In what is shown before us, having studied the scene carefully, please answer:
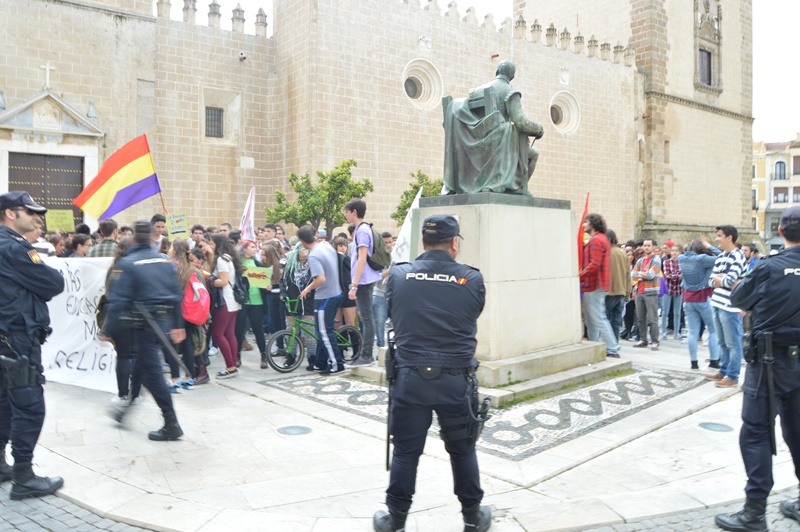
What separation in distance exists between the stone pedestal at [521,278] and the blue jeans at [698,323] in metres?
1.12

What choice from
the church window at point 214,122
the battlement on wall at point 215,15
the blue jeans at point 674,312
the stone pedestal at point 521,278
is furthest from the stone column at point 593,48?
the stone pedestal at point 521,278

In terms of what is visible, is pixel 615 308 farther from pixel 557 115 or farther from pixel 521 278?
pixel 557 115

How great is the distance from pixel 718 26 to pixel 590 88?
31.6 ft

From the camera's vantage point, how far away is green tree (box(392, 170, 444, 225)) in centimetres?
1975

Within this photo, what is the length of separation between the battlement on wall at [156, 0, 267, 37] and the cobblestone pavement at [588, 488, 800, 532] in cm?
1804

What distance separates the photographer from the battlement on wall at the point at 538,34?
74.7 feet

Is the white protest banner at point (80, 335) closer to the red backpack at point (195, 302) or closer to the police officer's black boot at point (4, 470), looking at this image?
the red backpack at point (195, 302)

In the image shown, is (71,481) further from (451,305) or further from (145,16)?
(145,16)

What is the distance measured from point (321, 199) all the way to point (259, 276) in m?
8.60

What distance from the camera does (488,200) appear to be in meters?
7.29

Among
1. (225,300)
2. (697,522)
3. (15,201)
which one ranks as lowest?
(697,522)

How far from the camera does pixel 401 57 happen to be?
21.4 m

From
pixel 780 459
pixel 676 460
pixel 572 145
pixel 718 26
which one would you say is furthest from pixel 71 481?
pixel 718 26

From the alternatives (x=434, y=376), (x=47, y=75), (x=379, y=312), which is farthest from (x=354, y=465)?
(x=47, y=75)
